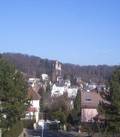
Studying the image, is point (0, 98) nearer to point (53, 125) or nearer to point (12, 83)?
point (12, 83)

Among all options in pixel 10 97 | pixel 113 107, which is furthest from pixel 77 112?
pixel 113 107

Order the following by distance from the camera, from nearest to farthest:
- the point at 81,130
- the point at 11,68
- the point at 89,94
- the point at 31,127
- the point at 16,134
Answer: the point at 16,134
the point at 11,68
the point at 81,130
the point at 31,127
the point at 89,94

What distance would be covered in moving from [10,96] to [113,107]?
876 cm

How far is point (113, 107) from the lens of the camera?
43438mm

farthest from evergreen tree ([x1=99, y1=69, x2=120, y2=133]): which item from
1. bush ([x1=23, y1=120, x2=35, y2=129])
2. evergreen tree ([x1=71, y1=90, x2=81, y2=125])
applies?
bush ([x1=23, y1=120, x2=35, y2=129])

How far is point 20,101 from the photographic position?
4728cm

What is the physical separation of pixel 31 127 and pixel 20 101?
2738 cm

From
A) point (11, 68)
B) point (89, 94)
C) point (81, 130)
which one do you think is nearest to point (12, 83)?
point (11, 68)

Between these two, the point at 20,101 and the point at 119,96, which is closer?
the point at 119,96

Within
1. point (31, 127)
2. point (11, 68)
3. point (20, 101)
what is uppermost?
point (11, 68)

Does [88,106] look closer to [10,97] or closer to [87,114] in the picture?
[87,114]

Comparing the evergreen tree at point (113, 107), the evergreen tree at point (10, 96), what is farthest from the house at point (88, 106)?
the evergreen tree at point (113, 107)

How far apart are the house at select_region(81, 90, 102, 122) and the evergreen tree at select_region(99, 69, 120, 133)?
28.4 m

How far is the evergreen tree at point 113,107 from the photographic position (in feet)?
141
